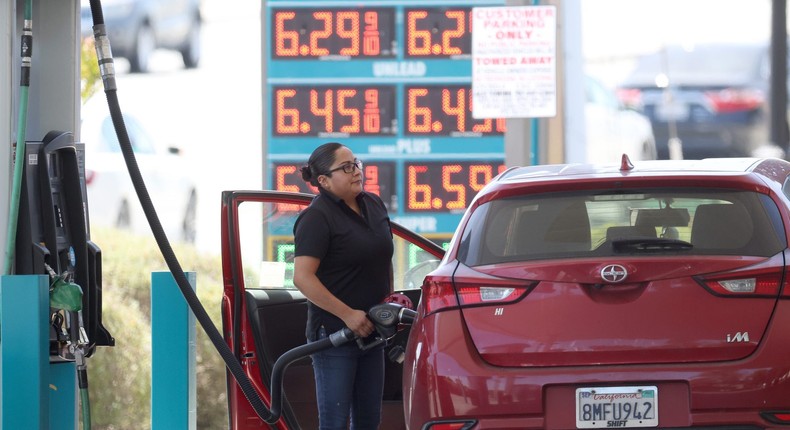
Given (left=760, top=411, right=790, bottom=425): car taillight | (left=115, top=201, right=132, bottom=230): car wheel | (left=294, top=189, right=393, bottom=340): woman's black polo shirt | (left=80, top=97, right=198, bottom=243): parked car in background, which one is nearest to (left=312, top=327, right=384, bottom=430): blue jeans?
(left=294, top=189, right=393, bottom=340): woman's black polo shirt

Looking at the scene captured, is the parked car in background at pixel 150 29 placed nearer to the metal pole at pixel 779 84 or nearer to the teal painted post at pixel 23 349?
the metal pole at pixel 779 84

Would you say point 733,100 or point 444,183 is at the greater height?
point 733,100

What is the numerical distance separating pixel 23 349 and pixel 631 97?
44.0m

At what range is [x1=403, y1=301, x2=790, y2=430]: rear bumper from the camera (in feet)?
15.7

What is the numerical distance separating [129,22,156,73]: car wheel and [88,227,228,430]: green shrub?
6.36 metres

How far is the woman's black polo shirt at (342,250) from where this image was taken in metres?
5.87

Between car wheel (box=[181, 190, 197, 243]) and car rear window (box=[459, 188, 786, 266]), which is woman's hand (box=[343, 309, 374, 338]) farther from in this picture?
car wheel (box=[181, 190, 197, 243])

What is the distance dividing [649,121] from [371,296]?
143 ft

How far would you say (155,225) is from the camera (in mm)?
6355

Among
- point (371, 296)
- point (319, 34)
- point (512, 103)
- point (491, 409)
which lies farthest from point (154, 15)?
point (491, 409)

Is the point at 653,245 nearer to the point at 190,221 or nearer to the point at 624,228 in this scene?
the point at 624,228

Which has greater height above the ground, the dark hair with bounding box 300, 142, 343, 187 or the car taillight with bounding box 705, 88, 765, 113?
the car taillight with bounding box 705, 88, 765, 113

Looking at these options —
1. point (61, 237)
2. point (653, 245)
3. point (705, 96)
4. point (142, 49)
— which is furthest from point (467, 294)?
point (705, 96)

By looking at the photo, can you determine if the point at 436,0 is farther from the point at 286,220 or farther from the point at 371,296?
the point at 371,296
